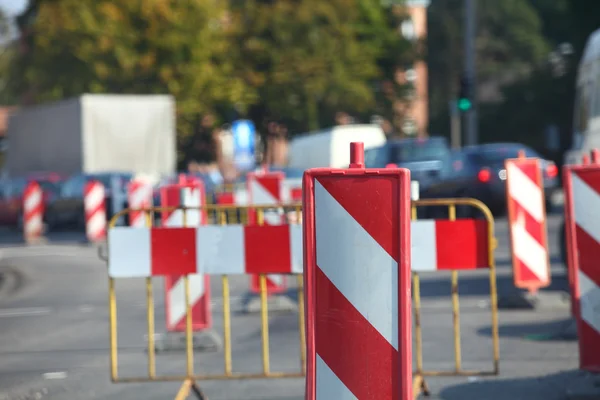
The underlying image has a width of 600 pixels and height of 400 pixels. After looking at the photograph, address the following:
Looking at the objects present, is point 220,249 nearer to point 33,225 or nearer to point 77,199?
point 33,225

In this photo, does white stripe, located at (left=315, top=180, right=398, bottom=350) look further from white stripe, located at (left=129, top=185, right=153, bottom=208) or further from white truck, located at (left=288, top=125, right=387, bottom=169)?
white truck, located at (left=288, top=125, right=387, bottom=169)

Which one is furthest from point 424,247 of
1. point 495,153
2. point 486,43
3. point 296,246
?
point 486,43

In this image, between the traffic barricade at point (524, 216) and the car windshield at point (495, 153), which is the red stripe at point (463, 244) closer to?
the traffic barricade at point (524, 216)

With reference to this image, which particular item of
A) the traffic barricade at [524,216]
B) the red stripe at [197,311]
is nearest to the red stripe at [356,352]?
the red stripe at [197,311]

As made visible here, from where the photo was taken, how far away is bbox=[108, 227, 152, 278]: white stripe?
8.41 meters

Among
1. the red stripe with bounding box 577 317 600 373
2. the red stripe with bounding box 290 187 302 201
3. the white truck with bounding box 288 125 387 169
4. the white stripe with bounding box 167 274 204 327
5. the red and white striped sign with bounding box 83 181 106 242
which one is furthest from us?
the white truck with bounding box 288 125 387 169

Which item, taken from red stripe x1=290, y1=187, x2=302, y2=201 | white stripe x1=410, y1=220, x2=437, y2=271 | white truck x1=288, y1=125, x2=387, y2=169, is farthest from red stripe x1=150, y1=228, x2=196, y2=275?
white truck x1=288, y1=125, x2=387, y2=169

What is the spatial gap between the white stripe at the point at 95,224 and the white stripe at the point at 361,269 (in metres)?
22.7

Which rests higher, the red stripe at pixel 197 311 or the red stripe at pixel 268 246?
the red stripe at pixel 268 246

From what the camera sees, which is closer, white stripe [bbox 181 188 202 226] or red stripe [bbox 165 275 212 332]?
white stripe [bbox 181 188 202 226]

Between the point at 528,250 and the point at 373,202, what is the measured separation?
7.72 metres

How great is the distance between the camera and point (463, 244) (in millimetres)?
8242

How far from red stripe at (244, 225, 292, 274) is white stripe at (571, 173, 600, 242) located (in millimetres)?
1726

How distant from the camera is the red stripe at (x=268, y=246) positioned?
849 cm
